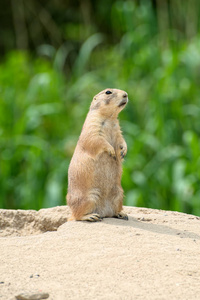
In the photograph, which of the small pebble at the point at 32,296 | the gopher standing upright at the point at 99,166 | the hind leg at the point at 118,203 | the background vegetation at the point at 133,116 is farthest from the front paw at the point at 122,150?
the background vegetation at the point at 133,116

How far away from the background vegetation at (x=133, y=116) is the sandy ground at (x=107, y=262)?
6.45 feet

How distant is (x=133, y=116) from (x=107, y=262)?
3894 mm

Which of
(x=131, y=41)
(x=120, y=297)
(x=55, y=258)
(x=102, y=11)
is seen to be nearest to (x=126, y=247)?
(x=55, y=258)

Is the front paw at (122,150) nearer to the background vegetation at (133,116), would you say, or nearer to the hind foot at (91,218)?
the hind foot at (91,218)

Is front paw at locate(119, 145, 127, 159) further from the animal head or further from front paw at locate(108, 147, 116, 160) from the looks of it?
the animal head

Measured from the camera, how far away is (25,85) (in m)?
8.20

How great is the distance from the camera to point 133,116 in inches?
260

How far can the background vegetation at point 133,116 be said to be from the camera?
5.81 metres

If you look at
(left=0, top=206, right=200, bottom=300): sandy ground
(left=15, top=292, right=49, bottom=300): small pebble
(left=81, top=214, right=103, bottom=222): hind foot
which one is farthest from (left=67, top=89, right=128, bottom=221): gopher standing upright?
(left=15, top=292, right=49, bottom=300): small pebble

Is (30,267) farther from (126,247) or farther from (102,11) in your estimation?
(102,11)

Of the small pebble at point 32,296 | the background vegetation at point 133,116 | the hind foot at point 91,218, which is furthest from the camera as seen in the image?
the background vegetation at point 133,116

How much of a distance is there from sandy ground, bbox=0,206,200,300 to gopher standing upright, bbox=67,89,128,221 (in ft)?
0.40

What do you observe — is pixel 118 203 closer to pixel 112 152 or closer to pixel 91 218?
pixel 91 218

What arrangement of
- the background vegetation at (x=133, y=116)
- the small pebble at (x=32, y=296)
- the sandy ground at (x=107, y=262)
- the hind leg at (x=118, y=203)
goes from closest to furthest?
the small pebble at (x=32, y=296) → the sandy ground at (x=107, y=262) → the hind leg at (x=118, y=203) → the background vegetation at (x=133, y=116)
